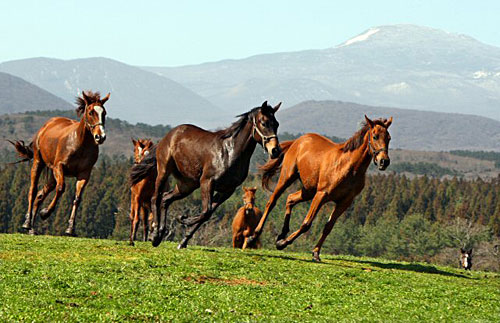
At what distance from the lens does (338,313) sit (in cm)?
1317

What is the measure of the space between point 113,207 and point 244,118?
135273 mm

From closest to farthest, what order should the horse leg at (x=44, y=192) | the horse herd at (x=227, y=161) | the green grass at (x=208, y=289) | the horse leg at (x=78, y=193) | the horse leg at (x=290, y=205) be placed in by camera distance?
the green grass at (x=208, y=289) → the horse herd at (x=227, y=161) → the horse leg at (x=290, y=205) → the horse leg at (x=78, y=193) → the horse leg at (x=44, y=192)

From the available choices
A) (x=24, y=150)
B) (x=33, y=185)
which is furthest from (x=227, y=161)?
(x=24, y=150)

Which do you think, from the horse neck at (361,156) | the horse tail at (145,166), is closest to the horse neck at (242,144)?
the horse neck at (361,156)

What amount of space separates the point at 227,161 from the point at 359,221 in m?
159

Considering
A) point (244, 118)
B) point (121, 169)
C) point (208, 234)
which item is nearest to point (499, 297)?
point (244, 118)

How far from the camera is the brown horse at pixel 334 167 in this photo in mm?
19203

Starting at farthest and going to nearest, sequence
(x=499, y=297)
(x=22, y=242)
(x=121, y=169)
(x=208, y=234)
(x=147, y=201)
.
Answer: (x=121, y=169), (x=208, y=234), (x=147, y=201), (x=22, y=242), (x=499, y=297)

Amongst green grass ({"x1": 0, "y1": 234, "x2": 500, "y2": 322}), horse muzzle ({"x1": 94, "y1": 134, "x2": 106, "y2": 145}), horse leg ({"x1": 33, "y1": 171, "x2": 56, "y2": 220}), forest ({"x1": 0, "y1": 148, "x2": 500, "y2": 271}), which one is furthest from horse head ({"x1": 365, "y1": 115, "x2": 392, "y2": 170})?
forest ({"x1": 0, "y1": 148, "x2": 500, "y2": 271})

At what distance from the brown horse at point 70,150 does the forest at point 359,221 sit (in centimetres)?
9530

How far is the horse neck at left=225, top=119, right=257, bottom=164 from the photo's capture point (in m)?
19.1

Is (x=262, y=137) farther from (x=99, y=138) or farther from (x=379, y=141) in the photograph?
(x=99, y=138)

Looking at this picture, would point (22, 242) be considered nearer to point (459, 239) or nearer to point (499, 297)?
point (499, 297)

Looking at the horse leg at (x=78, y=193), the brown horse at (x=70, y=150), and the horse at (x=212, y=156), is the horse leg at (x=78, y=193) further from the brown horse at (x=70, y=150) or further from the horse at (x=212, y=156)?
the horse at (x=212, y=156)
